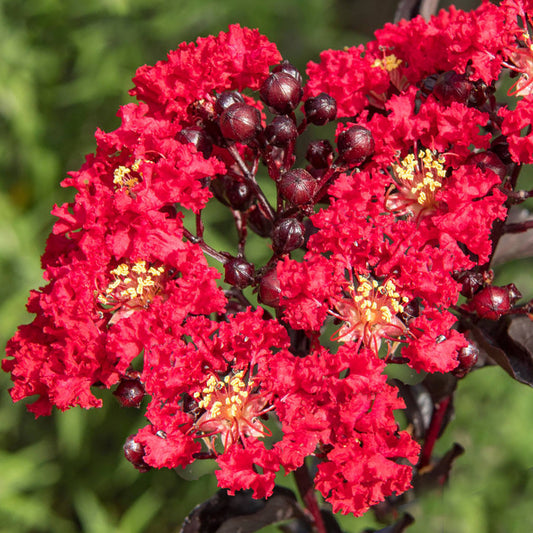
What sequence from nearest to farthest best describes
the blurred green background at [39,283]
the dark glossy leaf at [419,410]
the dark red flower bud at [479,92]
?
the dark red flower bud at [479,92] → the dark glossy leaf at [419,410] → the blurred green background at [39,283]

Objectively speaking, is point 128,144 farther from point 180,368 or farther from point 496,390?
point 496,390

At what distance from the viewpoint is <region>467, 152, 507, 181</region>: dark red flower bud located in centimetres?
136

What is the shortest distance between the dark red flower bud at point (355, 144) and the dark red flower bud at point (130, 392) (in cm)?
69

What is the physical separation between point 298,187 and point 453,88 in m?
0.42

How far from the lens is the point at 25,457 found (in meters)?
3.11

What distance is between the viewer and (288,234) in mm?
1322

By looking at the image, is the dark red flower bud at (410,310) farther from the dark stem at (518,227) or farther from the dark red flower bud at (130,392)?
the dark red flower bud at (130,392)

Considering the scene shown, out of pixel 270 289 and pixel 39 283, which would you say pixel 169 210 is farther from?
pixel 39 283

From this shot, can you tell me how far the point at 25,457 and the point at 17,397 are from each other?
6.44 feet

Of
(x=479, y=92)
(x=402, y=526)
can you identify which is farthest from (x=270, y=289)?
(x=402, y=526)

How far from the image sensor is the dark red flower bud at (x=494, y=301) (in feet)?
4.52

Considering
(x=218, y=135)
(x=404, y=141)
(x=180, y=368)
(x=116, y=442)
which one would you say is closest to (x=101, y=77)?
(x=116, y=442)

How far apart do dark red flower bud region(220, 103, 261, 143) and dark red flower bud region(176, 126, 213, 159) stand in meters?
0.06

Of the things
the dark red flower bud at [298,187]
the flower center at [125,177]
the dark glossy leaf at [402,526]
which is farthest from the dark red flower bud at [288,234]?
the dark glossy leaf at [402,526]
